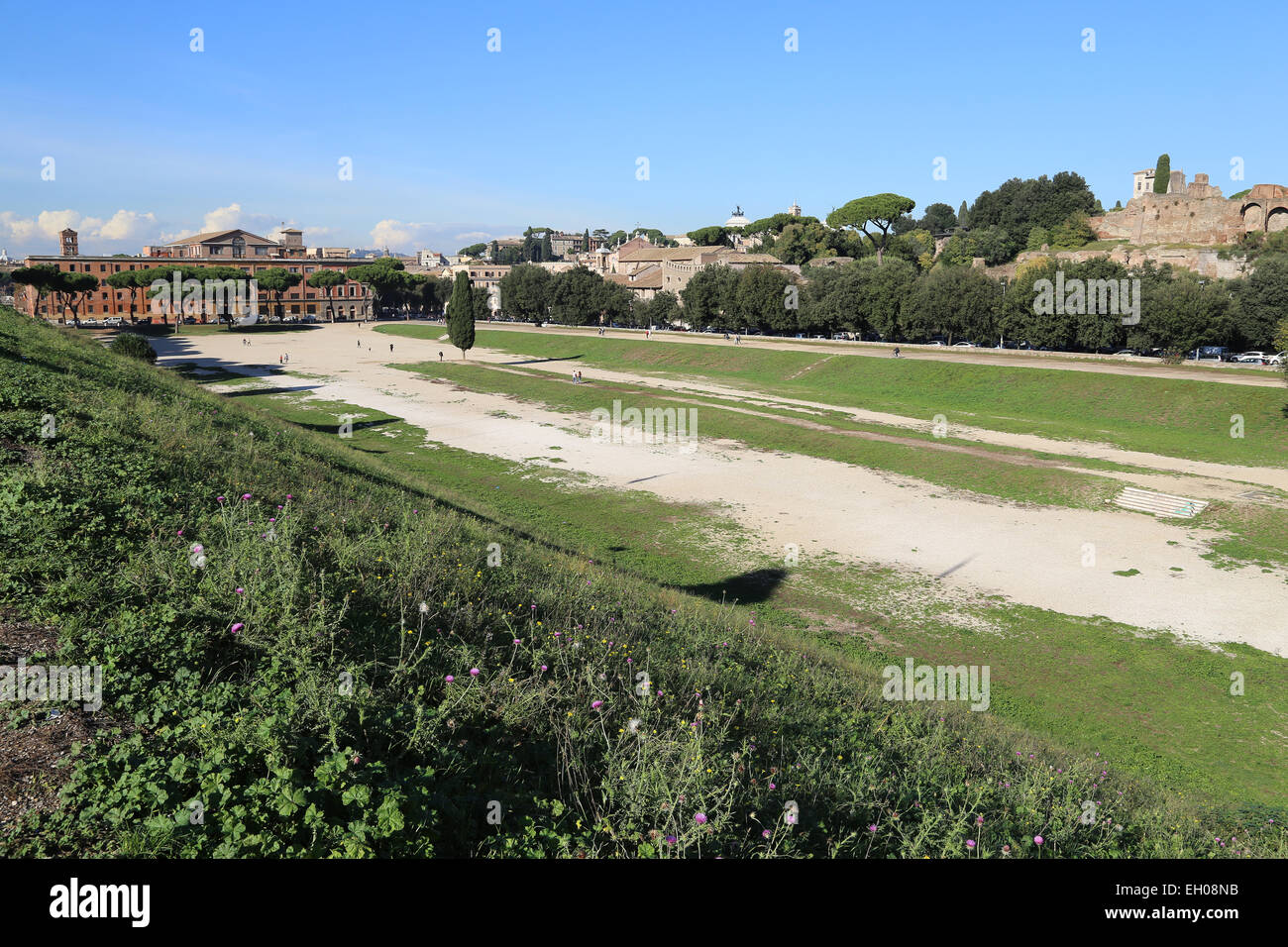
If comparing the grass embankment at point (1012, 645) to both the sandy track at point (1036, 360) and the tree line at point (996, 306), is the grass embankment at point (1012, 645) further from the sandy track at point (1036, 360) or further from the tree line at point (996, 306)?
the tree line at point (996, 306)

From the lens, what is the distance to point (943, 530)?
23031 millimetres

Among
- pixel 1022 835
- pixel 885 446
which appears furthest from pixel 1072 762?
pixel 885 446

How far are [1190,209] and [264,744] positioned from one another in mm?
114399

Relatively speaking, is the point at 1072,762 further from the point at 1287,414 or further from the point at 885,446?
the point at 1287,414

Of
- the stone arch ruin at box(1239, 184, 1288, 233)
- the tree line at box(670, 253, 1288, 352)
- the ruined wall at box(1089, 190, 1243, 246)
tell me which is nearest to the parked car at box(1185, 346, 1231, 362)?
the tree line at box(670, 253, 1288, 352)

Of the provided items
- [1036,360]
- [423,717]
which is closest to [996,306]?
[1036,360]

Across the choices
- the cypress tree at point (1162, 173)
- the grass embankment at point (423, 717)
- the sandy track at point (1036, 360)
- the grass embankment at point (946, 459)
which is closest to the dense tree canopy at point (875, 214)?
the cypress tree at point (1162, 173)

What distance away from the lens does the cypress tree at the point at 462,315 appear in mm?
68750

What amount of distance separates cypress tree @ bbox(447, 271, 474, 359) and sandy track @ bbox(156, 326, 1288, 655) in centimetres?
2911

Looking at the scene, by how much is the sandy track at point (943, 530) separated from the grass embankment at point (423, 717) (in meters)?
8.69

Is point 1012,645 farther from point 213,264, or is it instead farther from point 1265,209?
point 213,264

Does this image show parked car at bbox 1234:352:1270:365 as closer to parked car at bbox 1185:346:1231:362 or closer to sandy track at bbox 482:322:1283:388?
parked car at bbox 1185:346:1231:362

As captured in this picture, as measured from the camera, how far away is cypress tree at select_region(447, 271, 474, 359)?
68750 mm

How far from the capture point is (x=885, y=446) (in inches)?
1331
